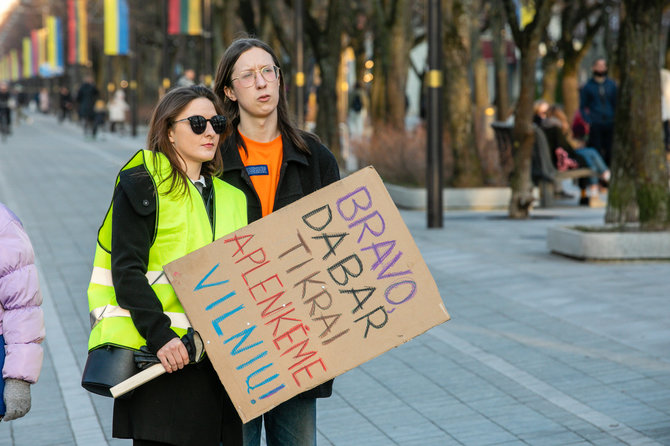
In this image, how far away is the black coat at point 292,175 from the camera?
12.0 feet

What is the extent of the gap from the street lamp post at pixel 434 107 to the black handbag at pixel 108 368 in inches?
404

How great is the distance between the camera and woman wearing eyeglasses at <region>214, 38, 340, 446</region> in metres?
3.68

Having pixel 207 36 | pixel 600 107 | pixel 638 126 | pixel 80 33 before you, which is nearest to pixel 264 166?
pixel 638 126

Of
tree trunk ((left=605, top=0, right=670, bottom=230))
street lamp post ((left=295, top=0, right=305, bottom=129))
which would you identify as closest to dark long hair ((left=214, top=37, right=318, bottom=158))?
tree trunk ((left=605, top=0, right=670, bottom=230))

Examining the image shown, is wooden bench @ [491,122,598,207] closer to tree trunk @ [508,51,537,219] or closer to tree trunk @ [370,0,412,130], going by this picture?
tree trunk @ [508,51,537,219]

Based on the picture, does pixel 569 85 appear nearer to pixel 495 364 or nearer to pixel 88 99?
pixel 88 99

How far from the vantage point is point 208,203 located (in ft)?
11.5

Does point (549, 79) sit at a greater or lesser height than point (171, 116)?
greater

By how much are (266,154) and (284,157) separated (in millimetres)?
→ 72

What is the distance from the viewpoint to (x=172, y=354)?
327 centimetres

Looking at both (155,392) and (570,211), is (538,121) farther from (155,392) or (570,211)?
(155,392)

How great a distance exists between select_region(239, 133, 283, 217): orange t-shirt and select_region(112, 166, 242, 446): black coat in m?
0.42

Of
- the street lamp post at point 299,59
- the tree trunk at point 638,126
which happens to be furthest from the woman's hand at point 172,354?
the street lamp post at point 299,59

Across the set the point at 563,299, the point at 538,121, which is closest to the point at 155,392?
the point at 563,299
